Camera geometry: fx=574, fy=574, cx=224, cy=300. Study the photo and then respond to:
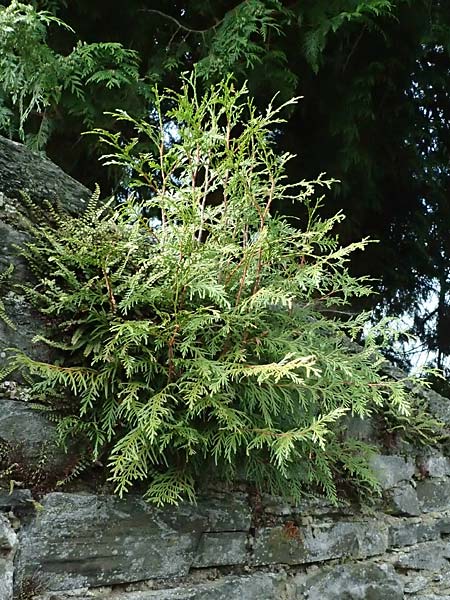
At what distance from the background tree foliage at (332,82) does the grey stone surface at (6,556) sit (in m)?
1.81

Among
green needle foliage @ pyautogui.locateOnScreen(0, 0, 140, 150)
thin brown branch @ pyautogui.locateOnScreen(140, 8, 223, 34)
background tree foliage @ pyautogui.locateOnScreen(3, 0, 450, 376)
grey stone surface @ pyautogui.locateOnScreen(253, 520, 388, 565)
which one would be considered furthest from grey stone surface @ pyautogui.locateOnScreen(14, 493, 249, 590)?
thin brown branch @ pyautogui.locateOnScreen(140, 8, 223, 34)

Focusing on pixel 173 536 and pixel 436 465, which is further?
pixel 436 465

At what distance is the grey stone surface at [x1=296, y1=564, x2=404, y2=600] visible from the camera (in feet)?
5.78

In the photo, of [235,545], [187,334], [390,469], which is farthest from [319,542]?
[187,334]

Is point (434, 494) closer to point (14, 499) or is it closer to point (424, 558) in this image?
point (424, 558)

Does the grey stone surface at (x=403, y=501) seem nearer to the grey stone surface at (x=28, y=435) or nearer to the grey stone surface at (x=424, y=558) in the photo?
the grey stone surface at (x=424, y=558)

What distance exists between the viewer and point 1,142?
1653mm

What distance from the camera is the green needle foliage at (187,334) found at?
4.45 ft

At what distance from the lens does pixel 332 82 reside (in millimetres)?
3213

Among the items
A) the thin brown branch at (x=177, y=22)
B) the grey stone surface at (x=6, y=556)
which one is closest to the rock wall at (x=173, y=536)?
the grey stone surface at (x=6, y=556)

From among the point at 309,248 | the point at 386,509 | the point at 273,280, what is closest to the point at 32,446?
the point at 273,280

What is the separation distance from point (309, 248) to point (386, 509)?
1159 millimetres

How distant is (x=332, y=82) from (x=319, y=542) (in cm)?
244

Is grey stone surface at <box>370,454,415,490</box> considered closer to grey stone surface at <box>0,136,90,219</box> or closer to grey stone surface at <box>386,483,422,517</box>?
grey stone surface at <box>386,483,422,517</box>
